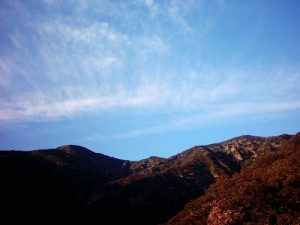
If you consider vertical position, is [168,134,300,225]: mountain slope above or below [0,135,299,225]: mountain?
below

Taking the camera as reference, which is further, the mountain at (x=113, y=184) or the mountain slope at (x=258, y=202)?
the mountain at (x=113, y=184)

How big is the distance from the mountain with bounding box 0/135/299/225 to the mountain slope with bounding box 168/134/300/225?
3.93 ft

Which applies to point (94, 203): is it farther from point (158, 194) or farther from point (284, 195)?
point (284, 195)

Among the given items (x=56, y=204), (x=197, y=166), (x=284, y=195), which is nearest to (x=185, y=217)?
(x=284, y=195)

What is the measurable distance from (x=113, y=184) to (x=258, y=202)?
3855cm

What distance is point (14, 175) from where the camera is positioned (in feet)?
226

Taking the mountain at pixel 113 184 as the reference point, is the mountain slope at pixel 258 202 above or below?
below

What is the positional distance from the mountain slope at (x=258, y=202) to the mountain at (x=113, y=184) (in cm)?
120

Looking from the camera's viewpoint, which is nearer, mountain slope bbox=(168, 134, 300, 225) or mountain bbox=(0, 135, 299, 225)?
mountain slope bbox=(168, 134, 300, 225)

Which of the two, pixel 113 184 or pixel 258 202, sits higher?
pixel 113 184

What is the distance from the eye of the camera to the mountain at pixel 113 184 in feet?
181

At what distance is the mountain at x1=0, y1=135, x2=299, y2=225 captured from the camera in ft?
181

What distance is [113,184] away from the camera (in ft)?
228

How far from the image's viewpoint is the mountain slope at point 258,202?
33.0 metres
